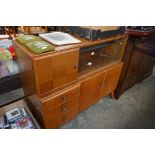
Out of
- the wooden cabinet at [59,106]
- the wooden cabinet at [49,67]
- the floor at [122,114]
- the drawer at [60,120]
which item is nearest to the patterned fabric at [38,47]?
the wooden cabinet at [49,67]

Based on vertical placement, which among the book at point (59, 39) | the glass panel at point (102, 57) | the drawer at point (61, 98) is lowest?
the drawer at point (61, 98)

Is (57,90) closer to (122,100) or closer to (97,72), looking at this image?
(97,72)

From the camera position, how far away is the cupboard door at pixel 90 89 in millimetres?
1263

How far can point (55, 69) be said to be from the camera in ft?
3.00

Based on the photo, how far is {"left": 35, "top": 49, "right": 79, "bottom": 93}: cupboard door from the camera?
2.73 ft

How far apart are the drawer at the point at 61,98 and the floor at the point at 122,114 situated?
0.49 meters

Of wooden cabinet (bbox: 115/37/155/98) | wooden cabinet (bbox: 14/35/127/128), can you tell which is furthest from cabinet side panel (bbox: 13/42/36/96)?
wooden cabinet (bbox: 115/37/155/98)

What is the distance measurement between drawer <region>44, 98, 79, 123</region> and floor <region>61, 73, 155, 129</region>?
34 centimetres

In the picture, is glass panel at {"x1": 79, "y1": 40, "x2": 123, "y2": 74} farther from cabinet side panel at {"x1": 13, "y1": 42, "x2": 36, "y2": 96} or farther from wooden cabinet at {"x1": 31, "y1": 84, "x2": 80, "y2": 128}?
cabinet side panel at {"x1": 13, "y1": 42, "x2": 36, "y2": 96}

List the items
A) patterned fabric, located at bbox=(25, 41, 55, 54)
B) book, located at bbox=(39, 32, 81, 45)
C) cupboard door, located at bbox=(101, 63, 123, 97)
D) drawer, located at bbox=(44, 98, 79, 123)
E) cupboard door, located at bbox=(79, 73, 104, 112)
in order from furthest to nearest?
cupboard door, located at bbox=(101, 63, 123, 97) → cupboard door, located at bbox=(79, 73, 104, 112) → drawer, located at bbox=(44, 98, 79, 123) → book, located at bbox=(39, 32, 81, 45) → patterned fabric, located at bbox=(25, 41, 55, 54)

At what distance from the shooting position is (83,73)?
125 cm

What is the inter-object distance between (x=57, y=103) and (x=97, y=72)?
509 mm

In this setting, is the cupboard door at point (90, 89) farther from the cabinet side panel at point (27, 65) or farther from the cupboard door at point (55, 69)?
the cabinet side panel at point (27, 65)
